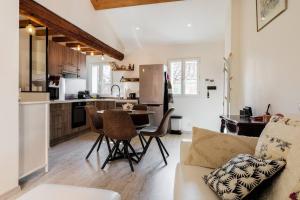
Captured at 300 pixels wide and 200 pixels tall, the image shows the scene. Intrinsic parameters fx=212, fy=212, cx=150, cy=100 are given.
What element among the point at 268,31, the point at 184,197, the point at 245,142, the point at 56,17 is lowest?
the point at 184,197

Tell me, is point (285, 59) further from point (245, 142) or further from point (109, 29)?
point (109, 29)

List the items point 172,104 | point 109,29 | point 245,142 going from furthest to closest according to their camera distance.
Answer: point 172,104 < point 109,29 < point 245,142

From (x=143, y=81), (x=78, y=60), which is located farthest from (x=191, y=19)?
A: (x=78, y=60)

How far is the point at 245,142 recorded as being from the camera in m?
1.57

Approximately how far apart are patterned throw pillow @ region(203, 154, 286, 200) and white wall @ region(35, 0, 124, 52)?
11.4 ft

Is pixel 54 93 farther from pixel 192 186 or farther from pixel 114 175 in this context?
pixel 192 186

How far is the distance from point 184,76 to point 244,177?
17.5ft

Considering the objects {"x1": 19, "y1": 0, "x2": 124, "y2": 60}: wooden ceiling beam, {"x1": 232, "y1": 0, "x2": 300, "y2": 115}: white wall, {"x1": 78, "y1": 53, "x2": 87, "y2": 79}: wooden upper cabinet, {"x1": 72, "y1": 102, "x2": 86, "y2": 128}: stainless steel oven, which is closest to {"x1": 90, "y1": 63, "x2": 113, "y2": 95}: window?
{"x1": 78, "y1": 53, "x2": 87, "y2": 79}: wooden upper cabinet

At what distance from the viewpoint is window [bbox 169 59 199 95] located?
6.13m

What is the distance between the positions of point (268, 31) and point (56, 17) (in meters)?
3.22

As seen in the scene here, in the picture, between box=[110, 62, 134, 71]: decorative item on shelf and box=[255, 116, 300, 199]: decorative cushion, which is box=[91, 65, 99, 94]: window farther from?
box=[255, 116, 300, 199]: decorative cushion

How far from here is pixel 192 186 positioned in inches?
49.5

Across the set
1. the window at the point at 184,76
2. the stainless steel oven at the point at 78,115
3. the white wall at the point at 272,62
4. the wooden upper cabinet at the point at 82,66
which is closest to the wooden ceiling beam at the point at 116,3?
the wooden upper cabinet at the point at 82,66
